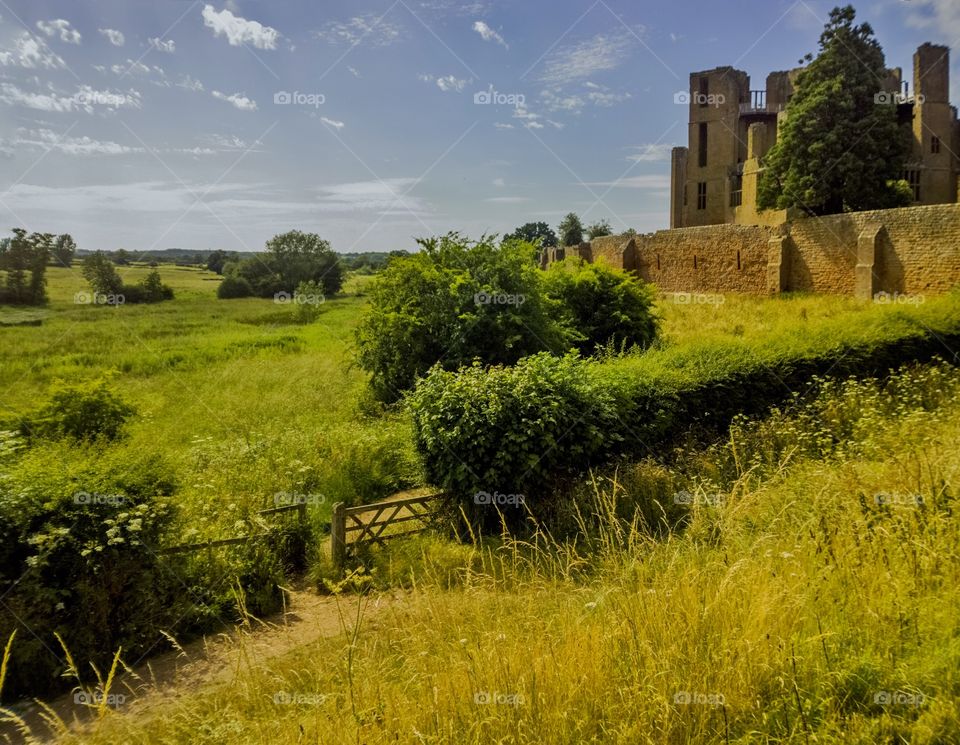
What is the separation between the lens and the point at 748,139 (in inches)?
1284

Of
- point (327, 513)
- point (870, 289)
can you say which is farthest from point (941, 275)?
point (327, 513)

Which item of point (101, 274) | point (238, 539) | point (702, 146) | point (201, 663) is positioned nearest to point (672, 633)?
point (201, 663)

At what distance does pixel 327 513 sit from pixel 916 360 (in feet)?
36.5

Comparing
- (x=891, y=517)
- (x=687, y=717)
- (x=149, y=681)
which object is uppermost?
(x=891, y=517)

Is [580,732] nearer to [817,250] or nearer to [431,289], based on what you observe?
[431,289]

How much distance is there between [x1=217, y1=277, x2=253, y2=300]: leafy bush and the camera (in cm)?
2212

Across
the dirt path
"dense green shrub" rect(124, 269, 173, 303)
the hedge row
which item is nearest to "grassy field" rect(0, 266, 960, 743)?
the dirt path

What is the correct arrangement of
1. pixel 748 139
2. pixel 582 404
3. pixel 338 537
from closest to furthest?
pixel 338 537 < pixel 582 404 < pixel 748 139

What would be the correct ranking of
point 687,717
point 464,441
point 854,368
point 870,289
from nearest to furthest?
point 687,717
point 464,441
point 854,368
point 870,289

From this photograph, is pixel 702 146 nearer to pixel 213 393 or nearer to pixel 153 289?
pixel 153 289

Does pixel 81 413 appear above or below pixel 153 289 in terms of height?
below

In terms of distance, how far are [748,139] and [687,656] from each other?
35.9m

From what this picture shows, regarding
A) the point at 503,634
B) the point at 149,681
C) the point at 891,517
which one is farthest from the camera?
the point at 149,681

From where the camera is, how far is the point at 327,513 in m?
9.05
